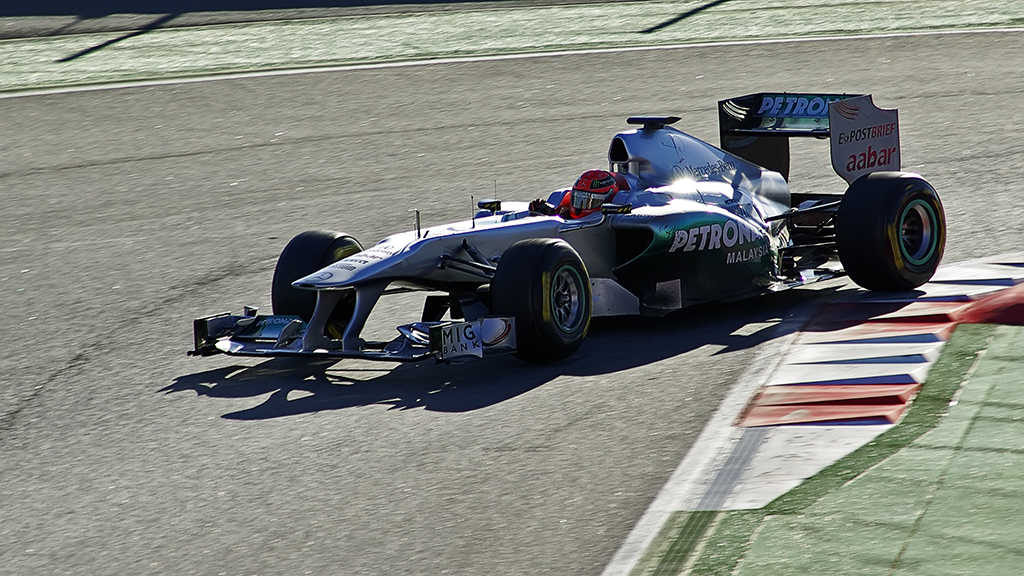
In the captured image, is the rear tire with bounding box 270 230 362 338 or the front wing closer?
the front wing

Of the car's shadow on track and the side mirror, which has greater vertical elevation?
the side mirror

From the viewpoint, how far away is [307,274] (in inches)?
317

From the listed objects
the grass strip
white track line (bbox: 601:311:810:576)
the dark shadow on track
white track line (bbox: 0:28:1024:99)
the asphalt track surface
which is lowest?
white track line (bbox: 601:311:810:576)

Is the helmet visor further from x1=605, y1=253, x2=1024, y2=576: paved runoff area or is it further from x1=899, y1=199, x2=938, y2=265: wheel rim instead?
x1=899, y1=199, x2=938, y2=265: wheel rim

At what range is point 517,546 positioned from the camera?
4809 millimetres

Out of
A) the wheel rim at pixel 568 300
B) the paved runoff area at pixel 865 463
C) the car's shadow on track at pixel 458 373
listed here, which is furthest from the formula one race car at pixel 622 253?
the paved runoff area at pixel 865 463

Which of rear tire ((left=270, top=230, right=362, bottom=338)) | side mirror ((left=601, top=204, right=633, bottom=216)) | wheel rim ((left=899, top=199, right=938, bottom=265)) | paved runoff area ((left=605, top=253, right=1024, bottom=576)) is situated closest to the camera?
paved runoff area ((left=605, top=253, right=1024, bottom=576))

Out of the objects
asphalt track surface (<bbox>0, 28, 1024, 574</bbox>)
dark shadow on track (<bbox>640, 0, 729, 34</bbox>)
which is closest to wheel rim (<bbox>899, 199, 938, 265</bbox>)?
asphalt track surface (<bbox>0, 28, 1024, 574</bbox>)

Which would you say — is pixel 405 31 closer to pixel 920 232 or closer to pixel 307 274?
pixel 307 274

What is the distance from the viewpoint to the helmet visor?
832 cm

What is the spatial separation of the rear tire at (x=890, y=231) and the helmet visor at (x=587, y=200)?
156 centimetres

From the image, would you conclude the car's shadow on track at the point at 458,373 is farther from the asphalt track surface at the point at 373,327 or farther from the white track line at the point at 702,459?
the white track line at the point at 702,459

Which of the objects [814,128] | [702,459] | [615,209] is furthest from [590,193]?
[702,459]

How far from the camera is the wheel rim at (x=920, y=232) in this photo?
849 cm
